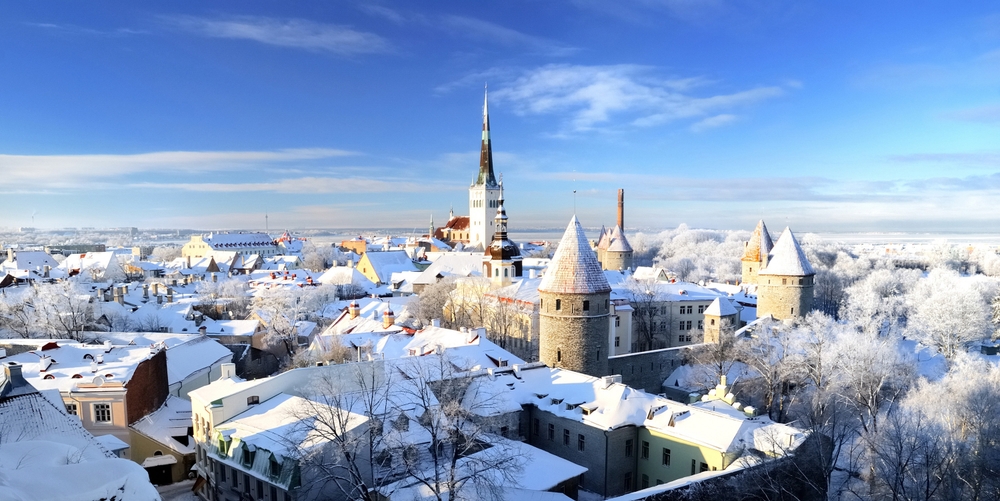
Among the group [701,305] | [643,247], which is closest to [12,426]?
[701,305]

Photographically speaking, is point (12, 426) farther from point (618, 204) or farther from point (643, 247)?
point (643, 247)

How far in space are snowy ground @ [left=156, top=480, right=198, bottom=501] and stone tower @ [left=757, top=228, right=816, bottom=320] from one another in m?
36.9

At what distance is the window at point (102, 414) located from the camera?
26.1m

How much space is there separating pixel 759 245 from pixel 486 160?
55.4m

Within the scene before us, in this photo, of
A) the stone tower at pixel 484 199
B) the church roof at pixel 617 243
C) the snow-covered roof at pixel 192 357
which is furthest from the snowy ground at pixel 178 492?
the stone tower at pixel 484 199

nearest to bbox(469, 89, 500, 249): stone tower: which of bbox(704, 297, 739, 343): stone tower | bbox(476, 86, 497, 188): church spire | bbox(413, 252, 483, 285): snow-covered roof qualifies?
bbox(476, 86, 497, 188): church spire

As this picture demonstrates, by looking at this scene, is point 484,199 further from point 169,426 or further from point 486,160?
point 169,426

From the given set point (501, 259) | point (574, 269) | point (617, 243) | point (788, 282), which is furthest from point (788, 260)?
point (617, 243)

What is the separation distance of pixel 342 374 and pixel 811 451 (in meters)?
17.0

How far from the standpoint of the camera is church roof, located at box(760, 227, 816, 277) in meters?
42.2

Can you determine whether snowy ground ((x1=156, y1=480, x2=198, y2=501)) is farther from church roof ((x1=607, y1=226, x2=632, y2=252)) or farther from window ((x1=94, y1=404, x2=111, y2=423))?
church roof ((x1=607, y1=226, x2=632, y2=252))

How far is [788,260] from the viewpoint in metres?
42.5

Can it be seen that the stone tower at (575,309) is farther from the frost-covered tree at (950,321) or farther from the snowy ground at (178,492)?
the frost-covered tree at (950,321)

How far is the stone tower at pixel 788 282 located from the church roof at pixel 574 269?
734 inches
